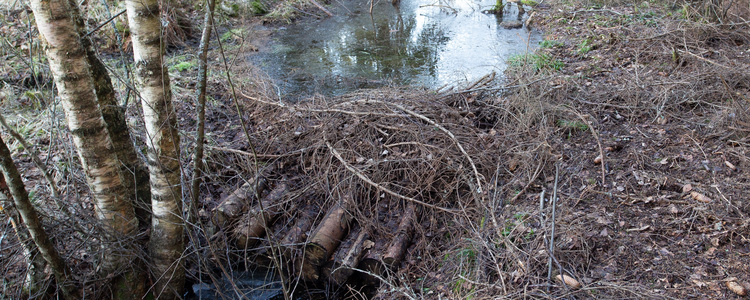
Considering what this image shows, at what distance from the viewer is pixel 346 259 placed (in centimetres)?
379

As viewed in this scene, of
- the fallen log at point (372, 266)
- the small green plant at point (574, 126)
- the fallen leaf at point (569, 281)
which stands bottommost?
the fallen log at point (372, 266)

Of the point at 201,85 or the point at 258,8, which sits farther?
the point at 258,8

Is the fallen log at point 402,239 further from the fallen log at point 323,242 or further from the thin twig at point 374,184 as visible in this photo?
the fallen log at point 323,242

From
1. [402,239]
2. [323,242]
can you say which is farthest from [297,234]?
[402,239]

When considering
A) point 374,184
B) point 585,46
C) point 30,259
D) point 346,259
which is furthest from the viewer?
point 585,46

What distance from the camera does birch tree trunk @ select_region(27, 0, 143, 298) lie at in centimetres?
283

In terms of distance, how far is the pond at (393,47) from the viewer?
304 inches

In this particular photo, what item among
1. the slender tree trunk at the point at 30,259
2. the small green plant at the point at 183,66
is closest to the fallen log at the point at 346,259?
the slender tree trunk at the point at 30,259

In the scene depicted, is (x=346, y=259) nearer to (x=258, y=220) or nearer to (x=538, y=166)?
(x=258, y=220)

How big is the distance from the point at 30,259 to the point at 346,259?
90.2 inches

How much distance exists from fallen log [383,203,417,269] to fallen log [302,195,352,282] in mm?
493

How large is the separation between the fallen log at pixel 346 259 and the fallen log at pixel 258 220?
2.35 ft

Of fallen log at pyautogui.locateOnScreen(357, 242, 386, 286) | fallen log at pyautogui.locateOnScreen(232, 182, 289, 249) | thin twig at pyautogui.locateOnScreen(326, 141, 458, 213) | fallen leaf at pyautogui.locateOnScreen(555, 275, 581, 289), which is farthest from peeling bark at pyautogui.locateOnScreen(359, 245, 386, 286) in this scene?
fallen leaf at pyautogui.locateOnScreen(555, 275, 581, 289)

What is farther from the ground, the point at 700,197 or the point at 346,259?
the point at 700,197
